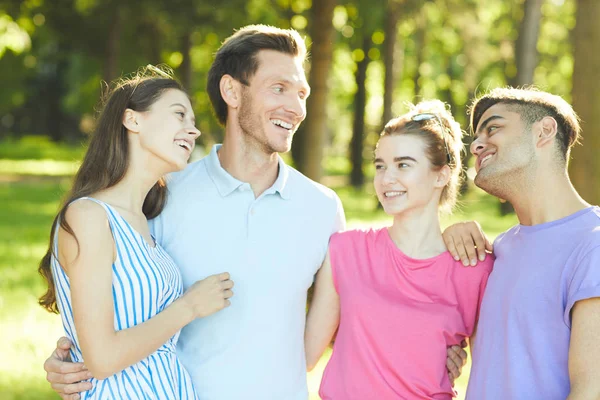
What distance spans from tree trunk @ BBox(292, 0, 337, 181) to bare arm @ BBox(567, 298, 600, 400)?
375 inches

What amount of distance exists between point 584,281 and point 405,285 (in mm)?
1034

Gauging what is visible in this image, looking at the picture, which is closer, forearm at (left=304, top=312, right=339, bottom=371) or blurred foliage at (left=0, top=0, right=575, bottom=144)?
forearm at (left=304, top=312, right=339, bottom=371)

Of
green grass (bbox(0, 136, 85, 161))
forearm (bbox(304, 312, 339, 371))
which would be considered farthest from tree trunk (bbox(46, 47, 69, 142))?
forearm (bbox(304, 312, 339, 371))

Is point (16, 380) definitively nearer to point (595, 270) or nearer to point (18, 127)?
point (595, 270)

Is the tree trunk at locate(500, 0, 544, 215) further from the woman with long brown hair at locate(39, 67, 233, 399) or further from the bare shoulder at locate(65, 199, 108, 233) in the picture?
the bare shoulder at locate(65, 199, 108, 233)

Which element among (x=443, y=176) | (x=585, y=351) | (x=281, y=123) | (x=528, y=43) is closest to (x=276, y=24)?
(x=528, y=43)

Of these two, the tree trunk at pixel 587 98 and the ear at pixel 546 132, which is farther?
the tree trunk at pixel 587 98

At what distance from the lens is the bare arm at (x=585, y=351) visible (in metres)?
2.99

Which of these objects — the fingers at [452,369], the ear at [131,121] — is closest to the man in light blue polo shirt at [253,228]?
the ear at [131,121]

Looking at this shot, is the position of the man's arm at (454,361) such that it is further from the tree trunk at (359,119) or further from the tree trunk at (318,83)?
the tree trunk at (359,119)

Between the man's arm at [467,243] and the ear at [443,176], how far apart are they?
236 millimetres

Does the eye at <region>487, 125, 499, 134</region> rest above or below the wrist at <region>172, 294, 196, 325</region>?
above

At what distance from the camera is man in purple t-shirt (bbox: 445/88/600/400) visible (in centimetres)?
306

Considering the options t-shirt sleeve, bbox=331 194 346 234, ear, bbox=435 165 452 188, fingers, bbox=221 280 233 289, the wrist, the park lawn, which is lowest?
the park lawn
